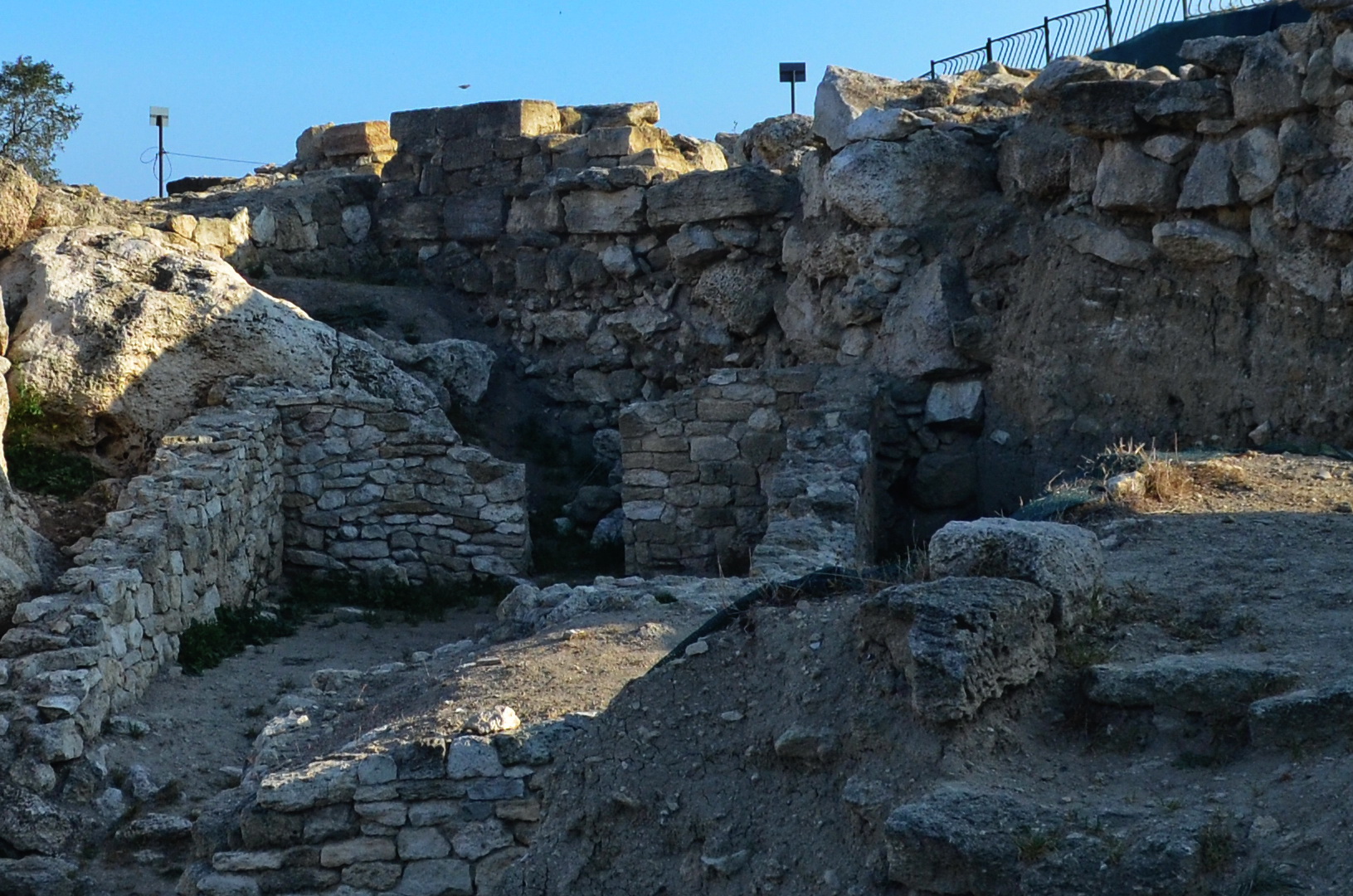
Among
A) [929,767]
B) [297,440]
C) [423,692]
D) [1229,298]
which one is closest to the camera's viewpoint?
[929,767]

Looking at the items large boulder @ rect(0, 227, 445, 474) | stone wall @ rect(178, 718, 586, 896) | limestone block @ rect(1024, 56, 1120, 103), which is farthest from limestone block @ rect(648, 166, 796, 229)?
stone wall @ rect(178, 718, 586, 896)

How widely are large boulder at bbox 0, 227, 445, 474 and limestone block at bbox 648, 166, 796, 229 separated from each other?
2860 millimetres

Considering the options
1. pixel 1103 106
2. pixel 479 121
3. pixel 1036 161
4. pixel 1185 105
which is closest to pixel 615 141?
pixel 479 121

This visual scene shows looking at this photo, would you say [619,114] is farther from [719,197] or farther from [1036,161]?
[1036,161]

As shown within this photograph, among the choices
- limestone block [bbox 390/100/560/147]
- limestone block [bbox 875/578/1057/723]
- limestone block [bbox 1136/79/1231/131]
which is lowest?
limestone block [bbox 875/578/1057/723]

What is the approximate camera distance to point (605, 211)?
1452 cm

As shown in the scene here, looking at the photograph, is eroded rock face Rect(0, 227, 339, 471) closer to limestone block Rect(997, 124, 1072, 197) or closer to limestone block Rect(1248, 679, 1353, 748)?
limestone block Rect(997, 124, 1072, 197)

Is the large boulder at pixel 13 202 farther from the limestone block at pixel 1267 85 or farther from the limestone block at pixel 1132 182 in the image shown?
the limestone block at pixel 1267 85

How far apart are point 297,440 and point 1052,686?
745cm

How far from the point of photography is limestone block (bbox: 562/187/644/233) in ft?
47.1

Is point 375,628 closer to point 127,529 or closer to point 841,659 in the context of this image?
point 127,529

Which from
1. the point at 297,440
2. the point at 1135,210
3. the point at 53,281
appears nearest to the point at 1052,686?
the point at 1135,210

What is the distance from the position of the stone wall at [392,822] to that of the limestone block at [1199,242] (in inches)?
242

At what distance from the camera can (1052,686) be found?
539cm
